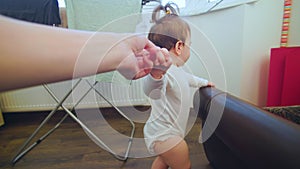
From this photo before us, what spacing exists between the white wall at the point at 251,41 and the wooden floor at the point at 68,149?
391 mm

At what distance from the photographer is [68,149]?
1271 mm

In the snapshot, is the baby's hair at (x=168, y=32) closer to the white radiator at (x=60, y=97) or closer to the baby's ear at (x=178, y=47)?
the baby's ear at (x=178, y=47)

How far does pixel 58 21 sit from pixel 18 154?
886mm

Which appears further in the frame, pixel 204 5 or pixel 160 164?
pixel 204 5

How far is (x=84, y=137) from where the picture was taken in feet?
4.66

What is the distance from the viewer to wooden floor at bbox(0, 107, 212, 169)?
110 cm

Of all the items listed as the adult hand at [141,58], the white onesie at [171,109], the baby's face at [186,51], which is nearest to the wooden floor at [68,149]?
the white onesie at [171,109]

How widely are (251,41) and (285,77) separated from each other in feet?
0.93

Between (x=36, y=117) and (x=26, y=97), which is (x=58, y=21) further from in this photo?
(x=36, y=117)

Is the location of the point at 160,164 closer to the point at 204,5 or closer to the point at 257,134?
the point at 257,134

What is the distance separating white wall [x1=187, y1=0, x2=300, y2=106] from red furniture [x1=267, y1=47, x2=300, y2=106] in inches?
5.3

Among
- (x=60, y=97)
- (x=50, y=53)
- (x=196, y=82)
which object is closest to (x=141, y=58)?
(x=50, y=53)

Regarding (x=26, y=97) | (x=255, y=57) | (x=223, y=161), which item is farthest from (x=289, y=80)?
(x=26, y=97)

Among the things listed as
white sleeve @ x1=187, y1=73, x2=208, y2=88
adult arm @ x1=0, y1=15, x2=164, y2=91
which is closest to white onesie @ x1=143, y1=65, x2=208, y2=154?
white sleeve @ x1=187, y1=73, x2=208, y2=88
